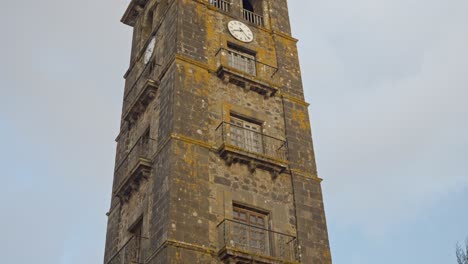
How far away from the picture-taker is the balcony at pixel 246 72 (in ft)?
96.4

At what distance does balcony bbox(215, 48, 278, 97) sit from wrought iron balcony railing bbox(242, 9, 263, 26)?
11.1ft

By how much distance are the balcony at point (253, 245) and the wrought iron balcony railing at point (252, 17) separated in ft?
44.5

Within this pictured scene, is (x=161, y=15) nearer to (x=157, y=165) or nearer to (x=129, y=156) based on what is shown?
(x=129, y=156)

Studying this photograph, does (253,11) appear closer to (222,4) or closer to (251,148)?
(222,4)

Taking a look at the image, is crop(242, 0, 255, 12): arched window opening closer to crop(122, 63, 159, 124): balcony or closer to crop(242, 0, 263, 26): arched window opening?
crop(242, 0, 263, 26): arched window opening

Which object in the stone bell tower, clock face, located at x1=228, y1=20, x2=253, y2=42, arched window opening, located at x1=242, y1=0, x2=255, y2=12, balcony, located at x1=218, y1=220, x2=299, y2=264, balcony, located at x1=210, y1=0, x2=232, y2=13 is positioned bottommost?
balcony, located at x1=218, y1=220, x2=299, y2=264

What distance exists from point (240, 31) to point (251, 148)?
760cm

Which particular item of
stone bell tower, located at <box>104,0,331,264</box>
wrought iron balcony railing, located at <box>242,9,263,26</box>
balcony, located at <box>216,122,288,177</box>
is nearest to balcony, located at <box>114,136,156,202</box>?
stone bell tower, located at <box>104,0,331,264</box>

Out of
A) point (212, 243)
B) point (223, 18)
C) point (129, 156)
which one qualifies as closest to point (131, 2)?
point (223, 18)

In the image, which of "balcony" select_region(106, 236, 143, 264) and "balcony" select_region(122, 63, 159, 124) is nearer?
"balcony" select_region(106, 236, 143, 264)

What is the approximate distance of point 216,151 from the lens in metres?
26.6

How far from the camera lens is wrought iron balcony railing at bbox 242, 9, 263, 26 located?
3459 centimetres

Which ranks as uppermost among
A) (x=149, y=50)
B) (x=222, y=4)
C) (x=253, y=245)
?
(x=222, y=4)

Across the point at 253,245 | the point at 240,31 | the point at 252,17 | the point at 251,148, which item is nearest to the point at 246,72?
the point at 240,31
